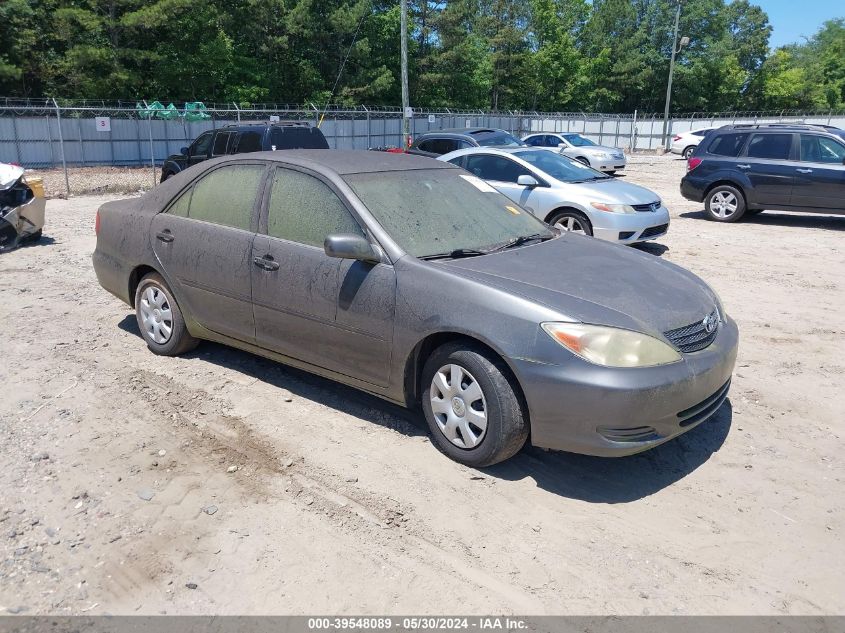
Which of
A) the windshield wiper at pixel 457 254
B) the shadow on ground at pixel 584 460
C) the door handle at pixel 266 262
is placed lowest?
the shadow on ground at pixel 584 460

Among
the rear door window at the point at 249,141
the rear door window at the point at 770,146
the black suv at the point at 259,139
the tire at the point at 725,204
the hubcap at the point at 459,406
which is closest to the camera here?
the hubcap at the point at 459,406

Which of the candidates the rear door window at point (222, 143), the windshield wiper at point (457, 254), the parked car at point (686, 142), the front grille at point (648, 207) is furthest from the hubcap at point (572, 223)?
the parked car at point (686, 142)

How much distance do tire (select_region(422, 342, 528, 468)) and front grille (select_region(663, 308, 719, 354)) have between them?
0.91 m

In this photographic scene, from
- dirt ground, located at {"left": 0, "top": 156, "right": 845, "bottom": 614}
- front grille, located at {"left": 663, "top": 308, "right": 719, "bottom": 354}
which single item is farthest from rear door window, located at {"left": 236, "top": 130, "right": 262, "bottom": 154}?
front grille, located at {"left": 663, "top": 308, "right": 719, "bottom": 354}

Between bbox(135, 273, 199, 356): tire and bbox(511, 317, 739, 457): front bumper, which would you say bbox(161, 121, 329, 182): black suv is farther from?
bbox(511, 317, 739, 457): front bumper

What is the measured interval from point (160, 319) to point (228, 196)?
1.23 m

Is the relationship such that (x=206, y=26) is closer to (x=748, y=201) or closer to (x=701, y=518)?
(x=748, y=201)

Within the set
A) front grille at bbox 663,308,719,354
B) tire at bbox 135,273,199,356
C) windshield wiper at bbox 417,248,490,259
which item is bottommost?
tire at bbox 135,273,199,356

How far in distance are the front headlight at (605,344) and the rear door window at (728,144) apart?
1108cm

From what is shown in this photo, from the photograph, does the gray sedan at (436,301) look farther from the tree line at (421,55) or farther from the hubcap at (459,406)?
the tree line at (421,55)

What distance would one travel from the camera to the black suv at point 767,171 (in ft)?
40.7

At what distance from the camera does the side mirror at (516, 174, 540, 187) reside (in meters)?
9.87

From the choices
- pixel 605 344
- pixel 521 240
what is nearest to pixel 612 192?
pixel 521 240

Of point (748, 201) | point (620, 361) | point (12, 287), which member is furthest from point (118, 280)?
point (748, 201)
